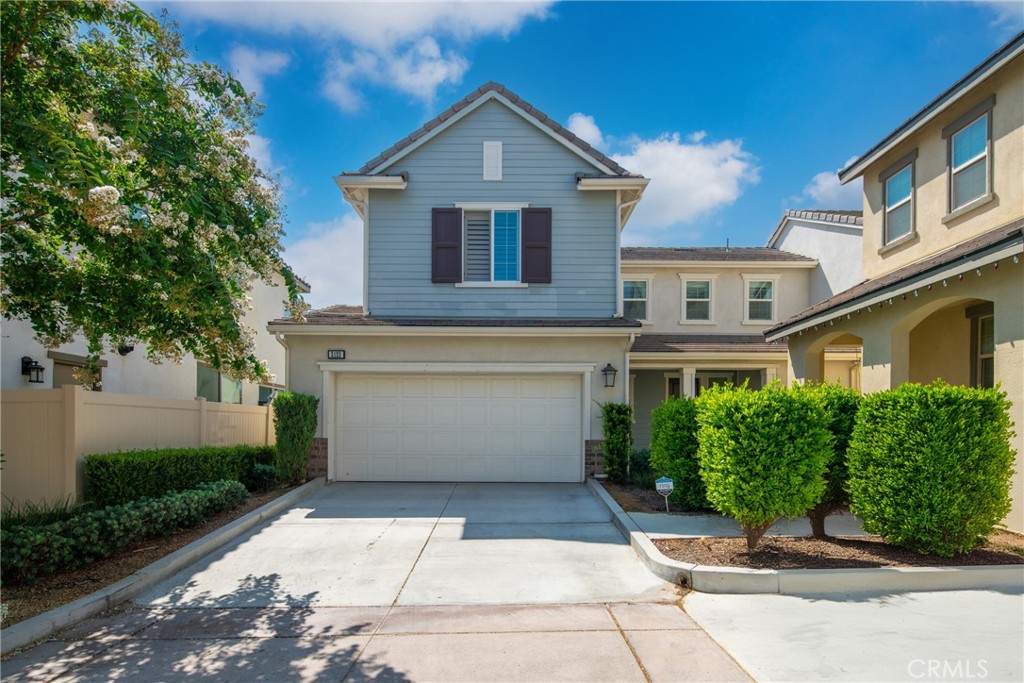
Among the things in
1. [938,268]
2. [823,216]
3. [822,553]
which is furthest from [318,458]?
[823,216]

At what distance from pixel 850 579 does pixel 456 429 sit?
7.35 metres

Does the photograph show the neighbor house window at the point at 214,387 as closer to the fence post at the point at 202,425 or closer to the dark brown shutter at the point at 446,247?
the fence post at the point at 202,425

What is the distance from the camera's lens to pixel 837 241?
16484mm

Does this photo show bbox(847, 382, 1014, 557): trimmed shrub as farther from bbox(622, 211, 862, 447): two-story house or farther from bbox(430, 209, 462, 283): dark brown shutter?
bbox(622, 211, 862, 447): two-story house

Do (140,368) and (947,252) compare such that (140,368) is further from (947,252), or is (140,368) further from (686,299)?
(947,252)

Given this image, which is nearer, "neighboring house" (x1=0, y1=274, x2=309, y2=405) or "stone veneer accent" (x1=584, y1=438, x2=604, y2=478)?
"neighboring house" (x1=0, y1=274, x2=309, y2=405)

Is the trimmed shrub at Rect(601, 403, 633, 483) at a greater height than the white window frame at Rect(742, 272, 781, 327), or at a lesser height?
lesser

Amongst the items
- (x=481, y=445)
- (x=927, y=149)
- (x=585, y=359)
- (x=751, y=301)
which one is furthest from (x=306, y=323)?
(x=751, y=301)

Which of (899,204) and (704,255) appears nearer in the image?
(899,204)

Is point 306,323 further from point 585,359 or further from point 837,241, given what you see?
point 837,241

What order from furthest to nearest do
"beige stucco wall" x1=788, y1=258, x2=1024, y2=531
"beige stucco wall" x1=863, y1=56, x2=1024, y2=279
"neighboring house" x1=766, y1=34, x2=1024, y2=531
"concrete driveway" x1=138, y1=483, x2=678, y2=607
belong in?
"beige stucco wall" x1=863, y1=56, x2=1024, y2=279 < "neighboring house" x1=766, y1=34, x2=1024, y2=531 < "beige stucco wall" x1=788, y1=258, x2=1024, y2=531 < "concrete driveway" x1=138, y1=483, x2=678, y2=607

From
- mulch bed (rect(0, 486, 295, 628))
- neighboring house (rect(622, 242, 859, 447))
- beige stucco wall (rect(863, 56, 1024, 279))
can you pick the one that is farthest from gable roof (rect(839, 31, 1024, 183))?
mulch bed (rect(0, 486, 295, 628))

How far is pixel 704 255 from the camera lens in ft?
58.2

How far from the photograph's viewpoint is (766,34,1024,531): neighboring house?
729 cm
